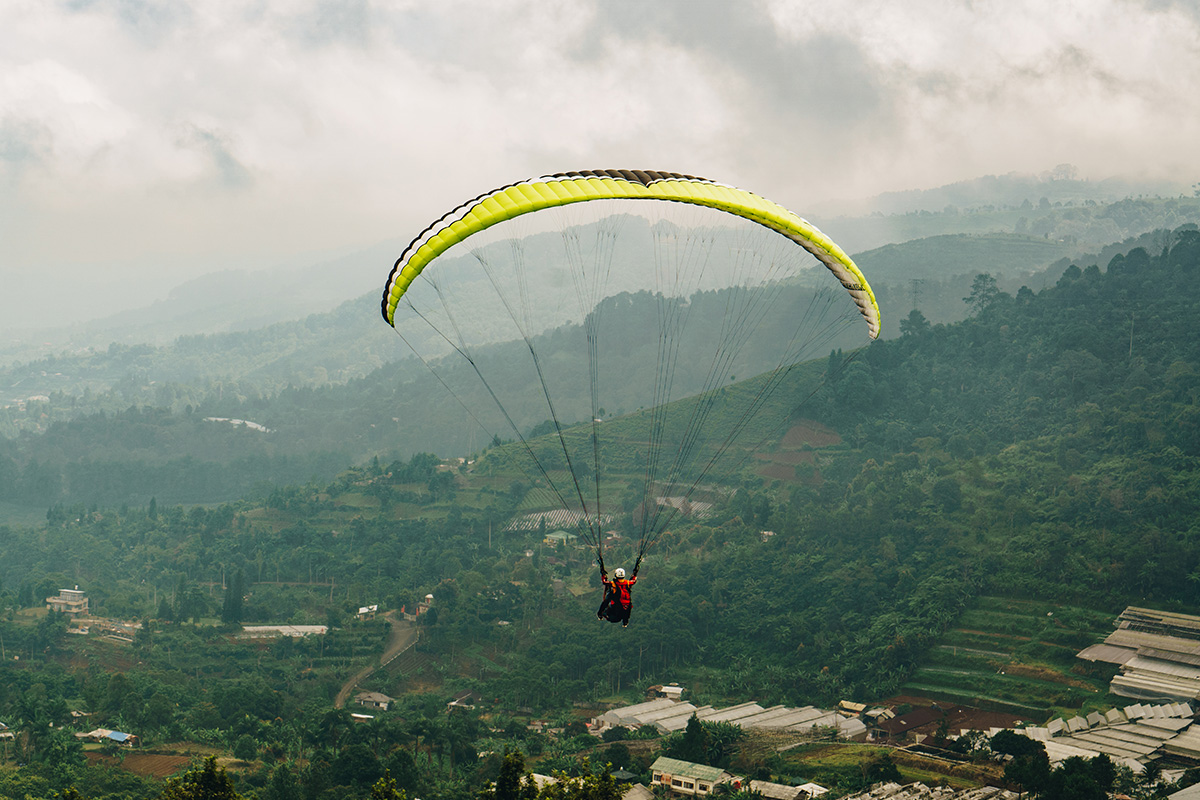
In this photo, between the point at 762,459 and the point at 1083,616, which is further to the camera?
the point at 762,459

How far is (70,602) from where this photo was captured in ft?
200

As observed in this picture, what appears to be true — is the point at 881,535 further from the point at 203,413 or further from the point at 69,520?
the point at 203,413

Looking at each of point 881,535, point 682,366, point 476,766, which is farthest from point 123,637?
point 682,366

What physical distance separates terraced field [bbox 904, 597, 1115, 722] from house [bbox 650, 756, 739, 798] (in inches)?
460

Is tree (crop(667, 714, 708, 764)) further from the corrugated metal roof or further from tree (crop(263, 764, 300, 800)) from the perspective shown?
tree (crop(263, 764, 300, 800))

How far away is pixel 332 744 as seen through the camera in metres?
33.2

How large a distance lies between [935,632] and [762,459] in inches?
1067

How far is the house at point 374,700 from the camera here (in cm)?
4206

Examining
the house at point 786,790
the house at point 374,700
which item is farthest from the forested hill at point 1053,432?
the house at point 374,700

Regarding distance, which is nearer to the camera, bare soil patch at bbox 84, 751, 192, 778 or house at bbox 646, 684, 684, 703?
bare soil patch at bbox 84, 751, 192, 778

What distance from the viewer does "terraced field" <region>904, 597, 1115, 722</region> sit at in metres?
36.2

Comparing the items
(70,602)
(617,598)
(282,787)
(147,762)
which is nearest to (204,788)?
(617,598)

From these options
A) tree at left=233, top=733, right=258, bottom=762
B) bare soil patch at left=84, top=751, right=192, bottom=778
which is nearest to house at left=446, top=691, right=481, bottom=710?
tree at left=233, top=733, right=258, bottom=762

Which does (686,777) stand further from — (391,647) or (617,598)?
(391,647)
